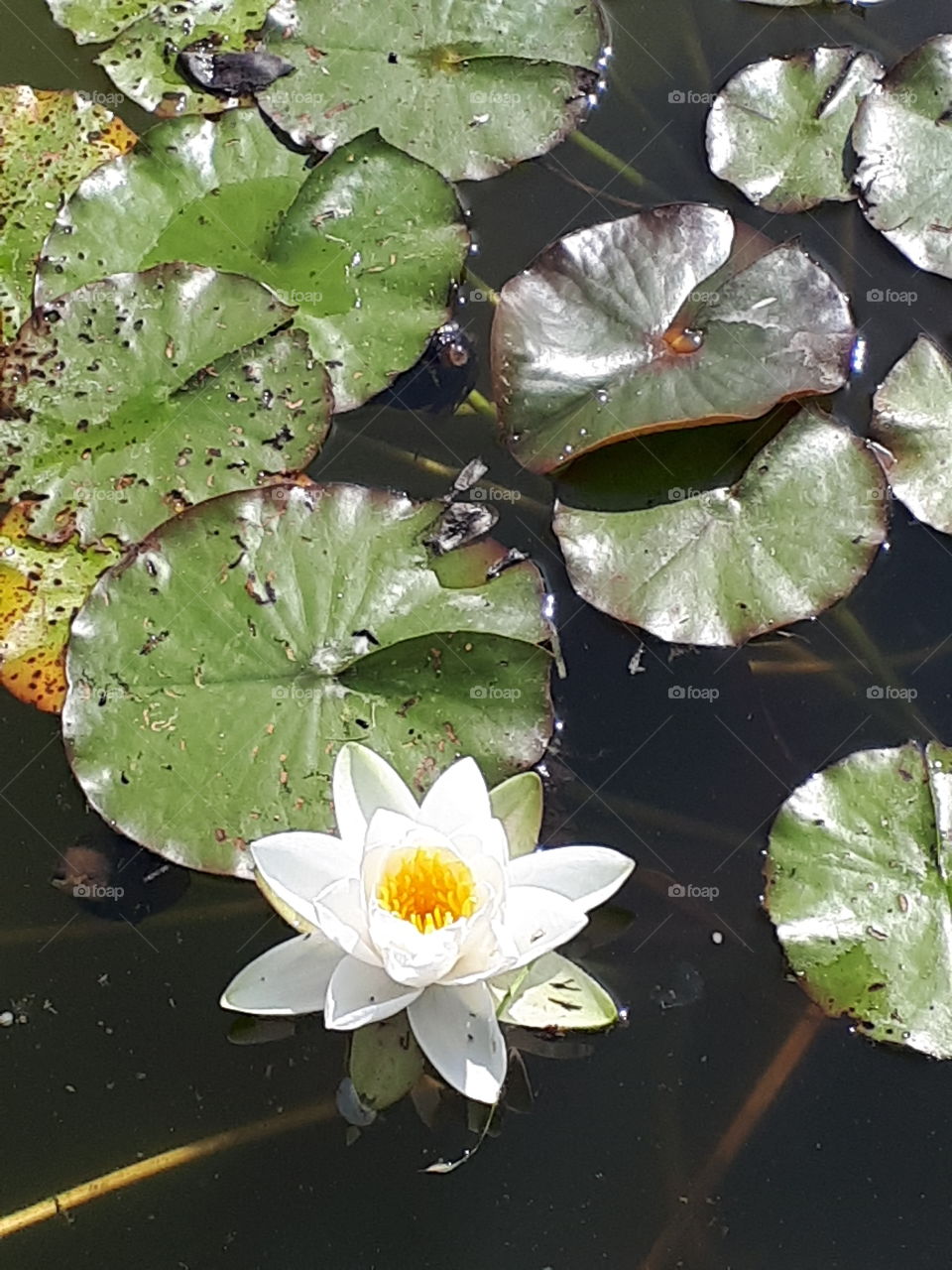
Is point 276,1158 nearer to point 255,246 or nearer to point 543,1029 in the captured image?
point 543,1029

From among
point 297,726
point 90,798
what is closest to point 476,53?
point 297,726

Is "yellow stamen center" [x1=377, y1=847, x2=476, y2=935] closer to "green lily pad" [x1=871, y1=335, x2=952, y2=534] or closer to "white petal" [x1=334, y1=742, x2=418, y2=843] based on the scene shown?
"white petal" [x1=334, y1=742, x2=418, y2=843]

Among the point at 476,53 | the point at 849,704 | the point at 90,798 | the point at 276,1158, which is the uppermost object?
the point at 476,53

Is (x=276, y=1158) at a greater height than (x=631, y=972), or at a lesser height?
greater

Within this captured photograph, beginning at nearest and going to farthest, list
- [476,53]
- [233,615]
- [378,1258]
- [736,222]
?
[378,1258] < [233,615] < [736,222] < [476,53]

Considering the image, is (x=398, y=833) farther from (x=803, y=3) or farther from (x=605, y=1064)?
(x=803, y=3)

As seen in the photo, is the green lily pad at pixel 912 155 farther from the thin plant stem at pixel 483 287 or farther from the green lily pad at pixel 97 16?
the green lily pad at pixel 97 16
